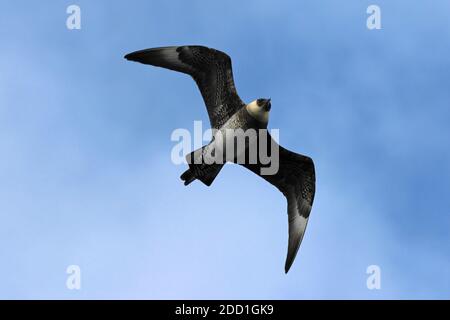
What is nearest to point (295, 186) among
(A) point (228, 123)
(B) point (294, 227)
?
(B) point (294, 227)

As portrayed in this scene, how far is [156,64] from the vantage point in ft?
52.2

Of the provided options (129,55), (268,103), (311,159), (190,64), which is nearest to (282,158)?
(311,159)

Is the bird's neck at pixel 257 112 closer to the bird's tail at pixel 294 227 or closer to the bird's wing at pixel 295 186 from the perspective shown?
the bird's wing at pixel 295 186

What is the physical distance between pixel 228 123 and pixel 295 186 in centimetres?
244

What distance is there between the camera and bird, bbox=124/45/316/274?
15305 mm

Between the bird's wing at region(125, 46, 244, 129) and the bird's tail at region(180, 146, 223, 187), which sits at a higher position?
the bird's wing at region(125, 46, 244, 129)

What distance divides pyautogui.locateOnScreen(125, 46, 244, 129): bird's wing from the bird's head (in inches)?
23.2

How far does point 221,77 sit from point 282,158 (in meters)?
2.34

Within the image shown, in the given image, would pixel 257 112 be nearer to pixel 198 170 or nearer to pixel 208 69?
pixel 208 69

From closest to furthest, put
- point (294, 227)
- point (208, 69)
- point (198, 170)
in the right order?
point (198, 170) < point (208, 69) < point (294, 227)

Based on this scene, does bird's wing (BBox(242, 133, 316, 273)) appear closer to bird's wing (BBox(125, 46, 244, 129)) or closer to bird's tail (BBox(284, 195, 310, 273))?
bird's tail (BBox(284, 195, 310, 273))

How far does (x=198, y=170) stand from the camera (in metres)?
15.4

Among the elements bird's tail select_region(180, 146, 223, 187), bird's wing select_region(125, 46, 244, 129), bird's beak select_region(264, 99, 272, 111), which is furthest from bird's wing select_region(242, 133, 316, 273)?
bird's wing select_region(125, 46, 244, 129)

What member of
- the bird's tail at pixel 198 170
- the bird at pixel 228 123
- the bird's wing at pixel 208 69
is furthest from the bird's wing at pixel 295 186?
the bird's wing at pixel 208 69
